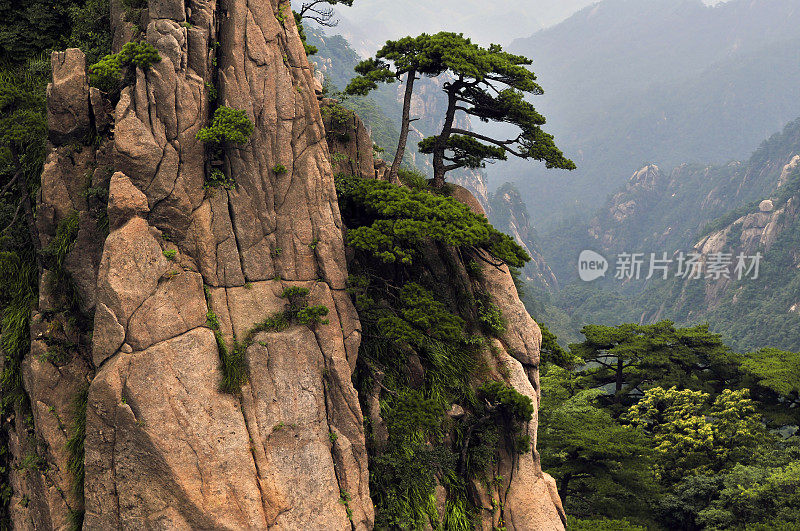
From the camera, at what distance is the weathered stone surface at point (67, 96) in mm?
12555

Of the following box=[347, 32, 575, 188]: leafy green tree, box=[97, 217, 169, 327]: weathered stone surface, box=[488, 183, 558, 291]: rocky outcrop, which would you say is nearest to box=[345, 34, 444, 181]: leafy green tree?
box=[347, 32, 575, 188]: leafy green tree

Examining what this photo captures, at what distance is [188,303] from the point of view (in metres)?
12.3

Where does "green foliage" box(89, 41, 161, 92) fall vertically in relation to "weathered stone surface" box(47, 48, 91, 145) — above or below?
above

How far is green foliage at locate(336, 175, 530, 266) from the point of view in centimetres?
1392

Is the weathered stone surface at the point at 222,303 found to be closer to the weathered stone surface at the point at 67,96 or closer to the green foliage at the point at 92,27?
the weathered stone surface at the point at 67,96

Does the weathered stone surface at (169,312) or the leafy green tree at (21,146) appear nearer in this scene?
the weathered stone surface at (169,312)

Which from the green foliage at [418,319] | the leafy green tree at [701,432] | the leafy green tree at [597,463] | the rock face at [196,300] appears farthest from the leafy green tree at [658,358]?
the rock face at [196,300]

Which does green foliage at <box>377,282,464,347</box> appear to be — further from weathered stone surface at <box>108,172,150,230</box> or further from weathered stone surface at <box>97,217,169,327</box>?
weathered stone surface at <box>108,172,150,230</box>

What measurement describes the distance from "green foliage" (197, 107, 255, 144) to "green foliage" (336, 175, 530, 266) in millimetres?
3549

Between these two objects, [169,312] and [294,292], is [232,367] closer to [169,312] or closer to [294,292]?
[169,312]

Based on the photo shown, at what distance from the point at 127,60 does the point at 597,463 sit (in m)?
23.1

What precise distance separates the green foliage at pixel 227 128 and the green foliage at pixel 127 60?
179cm

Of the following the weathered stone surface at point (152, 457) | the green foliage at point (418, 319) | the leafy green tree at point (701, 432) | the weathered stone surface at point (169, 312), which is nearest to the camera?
the weathered stone surface at point (152, 457)

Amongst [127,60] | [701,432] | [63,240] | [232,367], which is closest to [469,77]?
[127,60]
